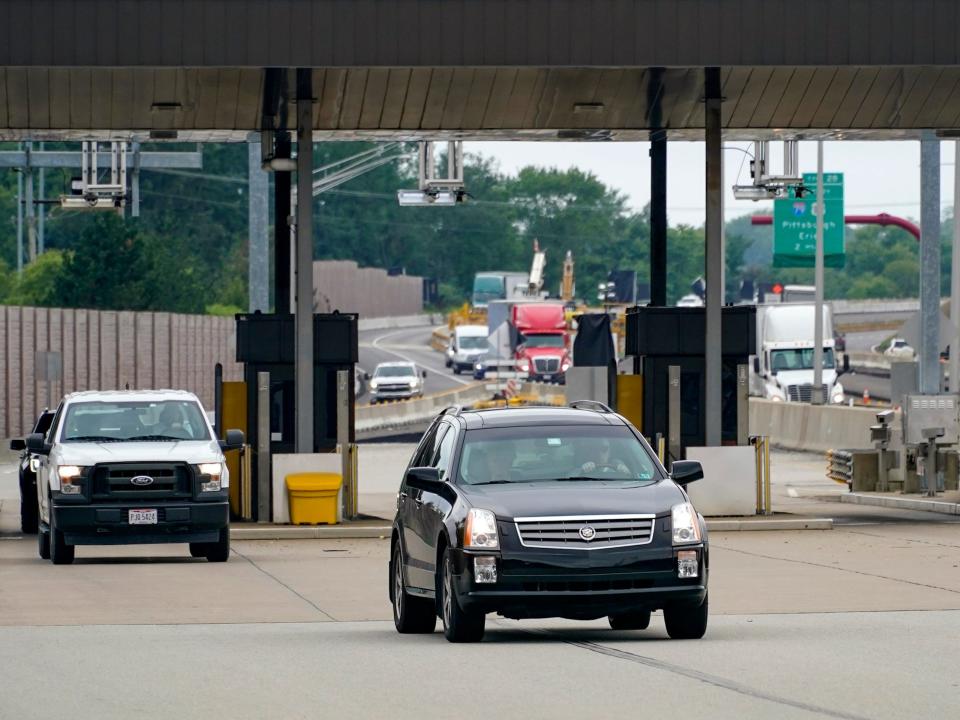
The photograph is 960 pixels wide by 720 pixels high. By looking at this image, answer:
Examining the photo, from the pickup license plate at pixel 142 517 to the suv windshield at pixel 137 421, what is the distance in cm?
122

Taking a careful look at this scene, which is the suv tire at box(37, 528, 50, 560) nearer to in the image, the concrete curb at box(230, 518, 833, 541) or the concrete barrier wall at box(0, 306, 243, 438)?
the concrete curb at box(230, 518, 833, 541)

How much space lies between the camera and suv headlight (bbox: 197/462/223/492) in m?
21.5

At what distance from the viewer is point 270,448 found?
27.4 meters

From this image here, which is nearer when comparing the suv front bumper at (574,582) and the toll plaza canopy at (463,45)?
the suv front bumper at (574,582)

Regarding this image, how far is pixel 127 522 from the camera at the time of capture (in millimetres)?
21297

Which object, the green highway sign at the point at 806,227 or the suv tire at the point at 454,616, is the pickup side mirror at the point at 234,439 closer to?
the suv tire at the point at 454,616

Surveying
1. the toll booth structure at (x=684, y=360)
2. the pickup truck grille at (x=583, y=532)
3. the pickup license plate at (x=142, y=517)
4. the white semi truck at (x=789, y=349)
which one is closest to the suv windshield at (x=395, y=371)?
the white semi truck at (x=789, y=349)

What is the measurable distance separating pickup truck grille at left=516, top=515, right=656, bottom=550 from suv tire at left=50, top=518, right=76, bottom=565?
931 cm

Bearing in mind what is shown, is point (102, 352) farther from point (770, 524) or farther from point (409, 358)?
point (409, 358)

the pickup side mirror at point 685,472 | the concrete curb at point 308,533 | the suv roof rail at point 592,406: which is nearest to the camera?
the pickup side mirror at point 685,472

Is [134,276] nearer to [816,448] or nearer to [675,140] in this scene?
[816,448]

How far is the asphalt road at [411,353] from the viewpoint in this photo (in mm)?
96562

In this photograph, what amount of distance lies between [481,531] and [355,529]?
1282cm

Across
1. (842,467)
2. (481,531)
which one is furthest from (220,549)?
(842,467)
